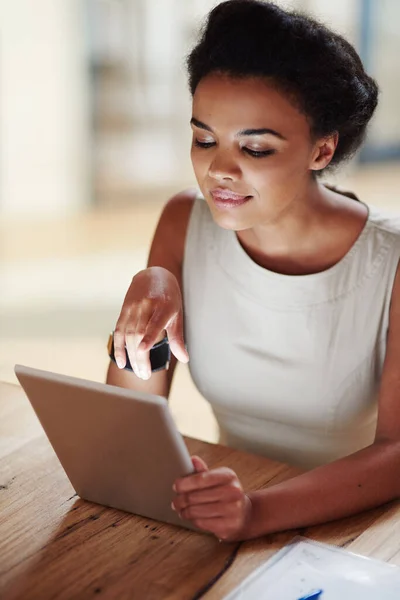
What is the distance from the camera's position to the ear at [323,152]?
1.46 m

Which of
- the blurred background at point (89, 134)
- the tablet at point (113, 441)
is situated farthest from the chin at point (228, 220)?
the blurred background at point (89, 134)

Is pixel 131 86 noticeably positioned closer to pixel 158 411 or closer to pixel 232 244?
pixel 232 244

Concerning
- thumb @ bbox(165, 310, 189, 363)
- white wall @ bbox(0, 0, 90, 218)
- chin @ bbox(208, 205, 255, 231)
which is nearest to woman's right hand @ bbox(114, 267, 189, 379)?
thumb @ bbox(165, 310, 189, 363)

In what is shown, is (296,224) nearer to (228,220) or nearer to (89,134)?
(228,220)

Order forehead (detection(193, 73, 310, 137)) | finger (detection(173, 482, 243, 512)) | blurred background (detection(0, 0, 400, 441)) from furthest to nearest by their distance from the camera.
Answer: blurred background (detection(0, 0, 400, 441))
forehead (detection(193, 73, 310, 137))
finger (detection(173, 482, 243, 512))

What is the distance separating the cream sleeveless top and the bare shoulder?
0.02m

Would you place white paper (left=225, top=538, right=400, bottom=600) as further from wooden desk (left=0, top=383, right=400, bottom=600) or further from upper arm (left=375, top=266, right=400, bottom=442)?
upper arm (left=375, top=266, right=400, bottom=442)

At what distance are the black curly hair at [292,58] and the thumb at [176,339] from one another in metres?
0.39

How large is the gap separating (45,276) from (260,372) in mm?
3078

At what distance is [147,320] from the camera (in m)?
1.33

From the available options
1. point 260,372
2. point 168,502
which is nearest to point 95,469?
point 168,502

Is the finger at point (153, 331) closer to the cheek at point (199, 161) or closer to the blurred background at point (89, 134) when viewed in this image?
the cheek at point (199, 161)

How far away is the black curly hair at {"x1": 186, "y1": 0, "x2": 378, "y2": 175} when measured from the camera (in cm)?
138

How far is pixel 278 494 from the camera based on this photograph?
119 centimetres
